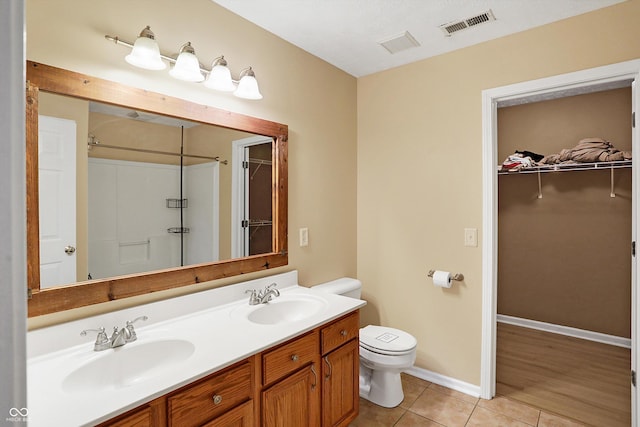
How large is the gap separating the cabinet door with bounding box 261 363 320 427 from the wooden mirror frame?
67cm

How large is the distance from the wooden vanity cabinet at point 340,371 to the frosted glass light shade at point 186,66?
1390 mm

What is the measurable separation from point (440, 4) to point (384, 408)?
2485 millimetres

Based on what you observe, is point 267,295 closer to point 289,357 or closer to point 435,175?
point 289,357

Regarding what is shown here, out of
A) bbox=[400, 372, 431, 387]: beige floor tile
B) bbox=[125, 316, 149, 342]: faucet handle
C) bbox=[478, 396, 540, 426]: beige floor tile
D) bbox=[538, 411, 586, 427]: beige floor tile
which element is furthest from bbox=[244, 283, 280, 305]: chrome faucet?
bbox=[538, 411, 586, 427]: beige floor tile

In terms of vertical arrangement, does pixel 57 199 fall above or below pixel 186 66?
below

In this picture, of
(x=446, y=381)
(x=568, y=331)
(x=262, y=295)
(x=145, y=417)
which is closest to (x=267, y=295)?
(x=262, y=295)

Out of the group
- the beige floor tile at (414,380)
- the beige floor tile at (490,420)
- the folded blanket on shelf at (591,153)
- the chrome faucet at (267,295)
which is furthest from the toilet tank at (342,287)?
the folded blanket on shelf at (591,153)

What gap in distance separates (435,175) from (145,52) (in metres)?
1.99

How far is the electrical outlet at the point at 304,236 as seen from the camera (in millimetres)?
2385

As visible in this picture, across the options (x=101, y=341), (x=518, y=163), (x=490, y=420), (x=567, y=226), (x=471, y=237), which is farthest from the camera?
(x=567, y=226)

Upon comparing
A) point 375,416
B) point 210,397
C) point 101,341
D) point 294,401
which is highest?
point 101,341

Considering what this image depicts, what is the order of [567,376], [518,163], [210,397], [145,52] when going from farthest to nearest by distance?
1. [518,163]
2. [567,376]
3. [145,52]
4. [210,397]

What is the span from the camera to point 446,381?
247 centimetres

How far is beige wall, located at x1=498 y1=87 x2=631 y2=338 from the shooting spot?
3068mm
